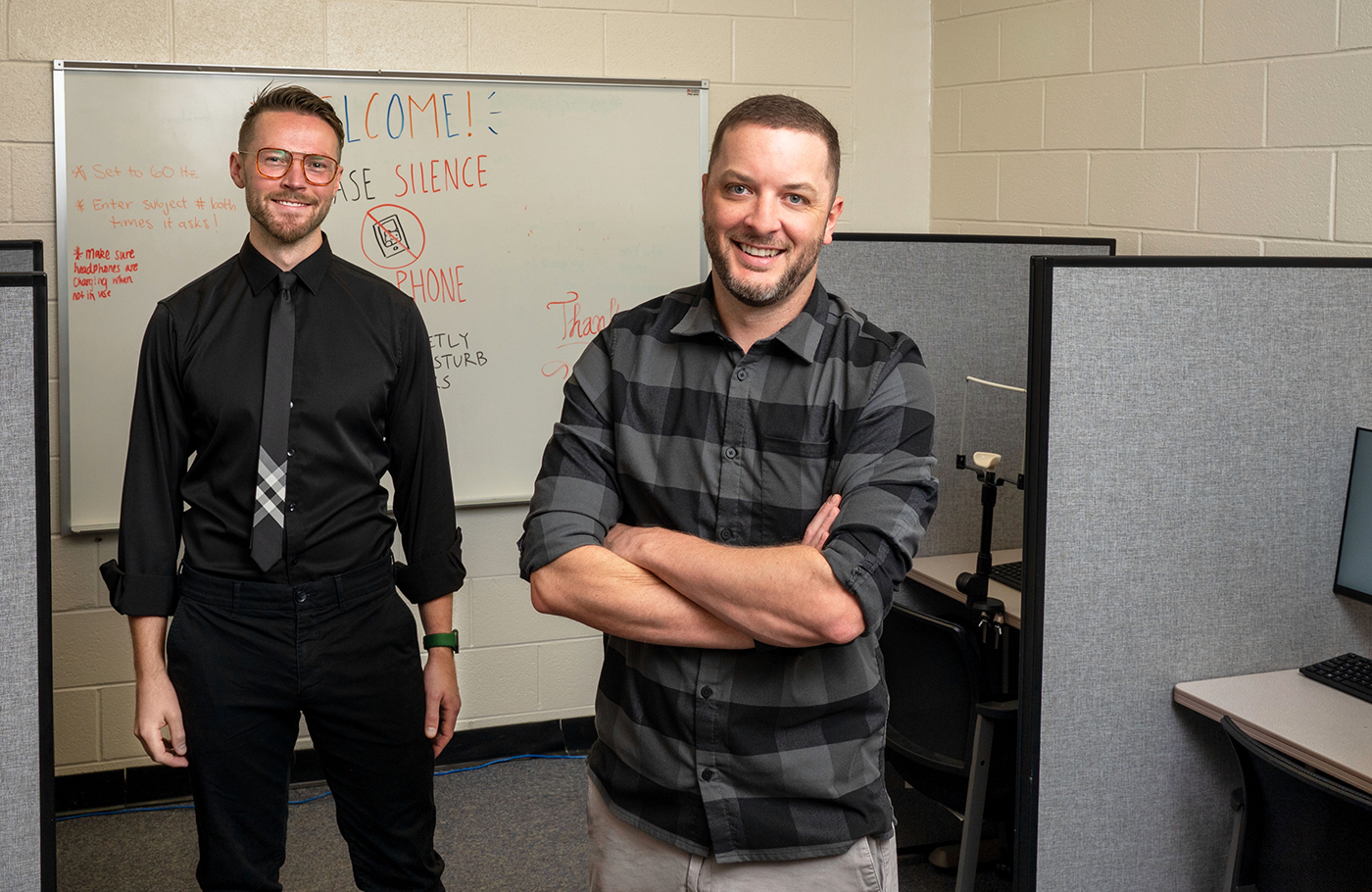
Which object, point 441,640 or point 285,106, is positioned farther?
point 441,640

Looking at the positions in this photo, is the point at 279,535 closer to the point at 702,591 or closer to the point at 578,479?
the point at 578,479

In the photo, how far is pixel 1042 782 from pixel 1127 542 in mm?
410

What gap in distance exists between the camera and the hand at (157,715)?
70.8 inches

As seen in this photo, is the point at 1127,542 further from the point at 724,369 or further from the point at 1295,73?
the point at 1295,73

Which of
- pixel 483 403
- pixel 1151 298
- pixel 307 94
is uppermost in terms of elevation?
pixel 307 94

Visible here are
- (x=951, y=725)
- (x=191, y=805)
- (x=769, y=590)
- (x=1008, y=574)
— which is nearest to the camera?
(x=769, y=590)

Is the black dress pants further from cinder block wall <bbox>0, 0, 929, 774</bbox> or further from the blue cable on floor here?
cinder block wall <bbox>0, 0, 929, 774</bbox>

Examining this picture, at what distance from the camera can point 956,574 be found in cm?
264

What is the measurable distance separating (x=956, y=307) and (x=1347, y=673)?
1188mm

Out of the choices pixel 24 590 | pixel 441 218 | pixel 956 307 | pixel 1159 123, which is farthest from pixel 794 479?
pixel 441 218

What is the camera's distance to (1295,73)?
2334mm

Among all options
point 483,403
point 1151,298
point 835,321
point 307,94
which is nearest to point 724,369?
point 835,321

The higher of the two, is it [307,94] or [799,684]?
[307,94]

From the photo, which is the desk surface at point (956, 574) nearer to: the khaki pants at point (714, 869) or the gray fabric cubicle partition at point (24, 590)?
the khaki pants at point (714, 869)
